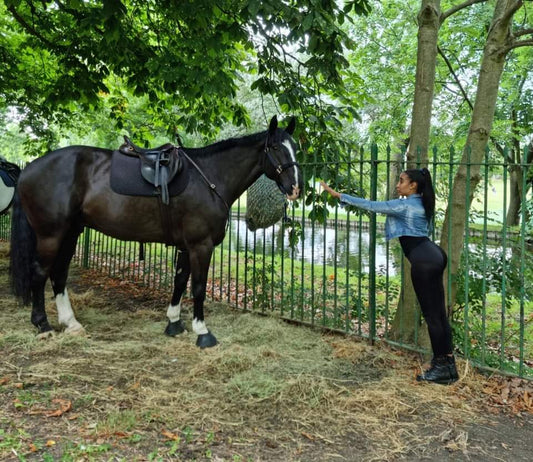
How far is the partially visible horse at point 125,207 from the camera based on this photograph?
4859mm

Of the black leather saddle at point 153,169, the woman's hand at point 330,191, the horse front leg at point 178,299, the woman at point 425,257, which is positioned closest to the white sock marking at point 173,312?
the horse front leg at point 178,299

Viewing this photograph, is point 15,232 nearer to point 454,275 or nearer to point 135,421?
point 135,421

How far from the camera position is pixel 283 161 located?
4664 millimetres

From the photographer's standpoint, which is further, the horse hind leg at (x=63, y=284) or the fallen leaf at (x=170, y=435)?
the horse hind leg at (x=63, y=284)

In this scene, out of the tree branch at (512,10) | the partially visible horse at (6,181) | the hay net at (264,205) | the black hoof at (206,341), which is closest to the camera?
the tree branch at (512,10)

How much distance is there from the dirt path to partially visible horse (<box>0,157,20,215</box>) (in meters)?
3.06

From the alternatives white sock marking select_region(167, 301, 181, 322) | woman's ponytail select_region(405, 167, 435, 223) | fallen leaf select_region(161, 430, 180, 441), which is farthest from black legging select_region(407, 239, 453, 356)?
white sock marking select_region(167, 301, 181, 322)

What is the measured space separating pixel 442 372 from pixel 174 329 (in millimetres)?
2939

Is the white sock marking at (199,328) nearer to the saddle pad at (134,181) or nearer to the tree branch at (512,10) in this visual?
the saddle pad at (134,181)

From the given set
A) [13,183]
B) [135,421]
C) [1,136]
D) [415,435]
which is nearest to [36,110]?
[13,183]

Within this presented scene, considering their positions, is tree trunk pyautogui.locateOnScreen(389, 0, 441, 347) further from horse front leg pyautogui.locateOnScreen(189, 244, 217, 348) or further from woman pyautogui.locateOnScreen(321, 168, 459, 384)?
horse front leg pyautogui.locateOnScreen(189, 244, 217, 348)

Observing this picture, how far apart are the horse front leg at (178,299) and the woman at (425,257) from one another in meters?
2.20

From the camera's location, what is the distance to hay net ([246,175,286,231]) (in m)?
6.24

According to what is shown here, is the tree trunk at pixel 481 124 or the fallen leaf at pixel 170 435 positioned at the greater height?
the tree trunk at pixel 481 124
